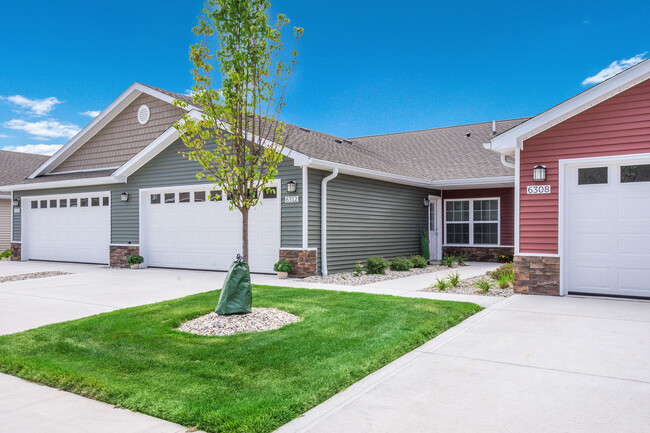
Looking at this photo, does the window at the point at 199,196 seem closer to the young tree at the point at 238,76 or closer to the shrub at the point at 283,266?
the shrub at the point at 283,266

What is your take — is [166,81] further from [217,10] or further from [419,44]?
[217,10]

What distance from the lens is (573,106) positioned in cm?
798

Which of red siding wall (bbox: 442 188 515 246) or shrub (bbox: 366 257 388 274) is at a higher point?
red siding wall (bbox: 442 188 515 246)

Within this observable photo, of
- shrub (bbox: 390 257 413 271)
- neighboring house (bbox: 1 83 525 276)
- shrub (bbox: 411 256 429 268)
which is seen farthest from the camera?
shrub (bbox: 411 256 429 268)

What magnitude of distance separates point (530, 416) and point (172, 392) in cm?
263

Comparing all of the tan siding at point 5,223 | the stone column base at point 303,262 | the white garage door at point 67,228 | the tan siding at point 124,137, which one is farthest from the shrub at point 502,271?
the tan siding at point 5,223

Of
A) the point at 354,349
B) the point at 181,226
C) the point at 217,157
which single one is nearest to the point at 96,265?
the point at 181,226

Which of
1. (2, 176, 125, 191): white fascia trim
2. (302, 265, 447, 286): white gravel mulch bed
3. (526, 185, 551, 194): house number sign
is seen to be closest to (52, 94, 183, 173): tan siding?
(2, 176, 125, 191): white fascia trim

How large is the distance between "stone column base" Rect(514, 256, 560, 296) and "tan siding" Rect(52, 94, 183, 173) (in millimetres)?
10882

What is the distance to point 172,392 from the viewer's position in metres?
3.67

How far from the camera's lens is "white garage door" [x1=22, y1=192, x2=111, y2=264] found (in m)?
15.2

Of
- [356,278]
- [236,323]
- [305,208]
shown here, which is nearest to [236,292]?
[236,323]

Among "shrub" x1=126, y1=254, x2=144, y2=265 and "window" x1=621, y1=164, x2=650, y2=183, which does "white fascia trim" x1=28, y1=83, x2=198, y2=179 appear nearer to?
"shrub" x1=126, y1=254, x2=144, y2=265

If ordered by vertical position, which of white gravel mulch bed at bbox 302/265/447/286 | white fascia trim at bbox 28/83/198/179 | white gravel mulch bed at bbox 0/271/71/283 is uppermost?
white fascia trim at bbox 28/83/198/179
